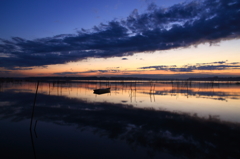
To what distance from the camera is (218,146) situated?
659cm

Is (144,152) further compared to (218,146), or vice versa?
(218,146)

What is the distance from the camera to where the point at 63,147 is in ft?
21.2

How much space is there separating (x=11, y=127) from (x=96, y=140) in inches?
201

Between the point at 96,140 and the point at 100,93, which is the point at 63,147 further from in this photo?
the point at 100,93

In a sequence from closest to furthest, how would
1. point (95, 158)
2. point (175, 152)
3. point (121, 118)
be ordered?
point (95, 158) → point (175, 152) → point (121, 118)

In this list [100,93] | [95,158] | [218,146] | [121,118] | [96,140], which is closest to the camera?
[95,158]

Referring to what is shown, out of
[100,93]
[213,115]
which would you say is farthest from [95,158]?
[100,93]

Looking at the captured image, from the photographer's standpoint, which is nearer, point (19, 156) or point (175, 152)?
point (19, 156)

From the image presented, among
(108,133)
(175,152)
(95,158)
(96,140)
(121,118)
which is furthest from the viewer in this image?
(121,118)

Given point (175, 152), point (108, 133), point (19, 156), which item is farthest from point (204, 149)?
point (19, 156)

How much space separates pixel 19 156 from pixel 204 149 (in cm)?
721

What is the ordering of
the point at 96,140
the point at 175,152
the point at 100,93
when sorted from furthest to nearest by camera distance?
the point at 100,93
the point at 96,140
the point at 175,152

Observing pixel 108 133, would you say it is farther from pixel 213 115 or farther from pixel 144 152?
pixel 213 115

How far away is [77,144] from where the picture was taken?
22.1ft
